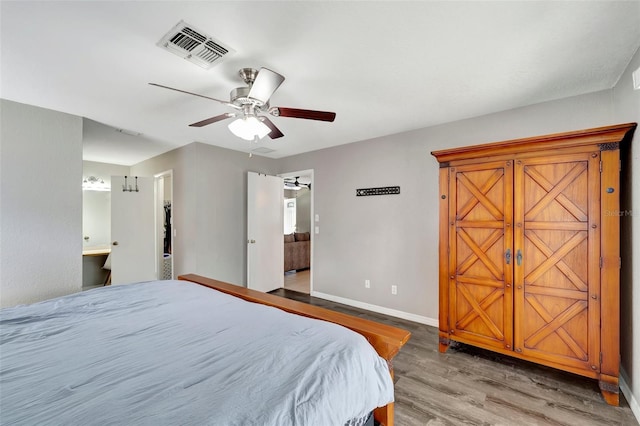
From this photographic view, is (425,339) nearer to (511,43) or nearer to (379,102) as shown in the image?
(379,102)

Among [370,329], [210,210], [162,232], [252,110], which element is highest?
[252,110]

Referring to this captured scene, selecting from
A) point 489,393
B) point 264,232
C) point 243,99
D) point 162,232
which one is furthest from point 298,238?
point 489,393

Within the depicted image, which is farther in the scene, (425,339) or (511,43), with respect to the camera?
(425,339)

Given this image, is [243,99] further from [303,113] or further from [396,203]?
[396,203]

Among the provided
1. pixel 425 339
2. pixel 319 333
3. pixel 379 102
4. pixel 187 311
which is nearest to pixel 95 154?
pixel 187 311

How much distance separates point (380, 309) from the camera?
3742 millimetres

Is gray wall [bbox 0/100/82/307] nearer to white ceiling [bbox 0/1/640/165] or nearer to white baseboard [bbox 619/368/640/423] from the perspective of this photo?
white ceiling [bbox 0/1/640/165]

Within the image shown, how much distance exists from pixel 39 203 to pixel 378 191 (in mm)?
3903

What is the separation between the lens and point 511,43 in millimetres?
1744

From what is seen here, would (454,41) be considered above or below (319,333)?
above

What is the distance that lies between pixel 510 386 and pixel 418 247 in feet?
5.30

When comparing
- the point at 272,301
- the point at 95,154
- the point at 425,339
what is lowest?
the point at 425,339

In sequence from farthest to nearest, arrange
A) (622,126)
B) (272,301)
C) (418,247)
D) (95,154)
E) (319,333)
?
(95,154) < (418,247) < (272,301) < (622,126) < (319,333)

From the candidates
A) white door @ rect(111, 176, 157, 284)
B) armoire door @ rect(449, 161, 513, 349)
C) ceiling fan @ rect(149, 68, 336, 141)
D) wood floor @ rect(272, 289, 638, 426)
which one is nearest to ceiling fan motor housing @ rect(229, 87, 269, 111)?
ceiling fan @ rect(149, 68, 336, 141)
